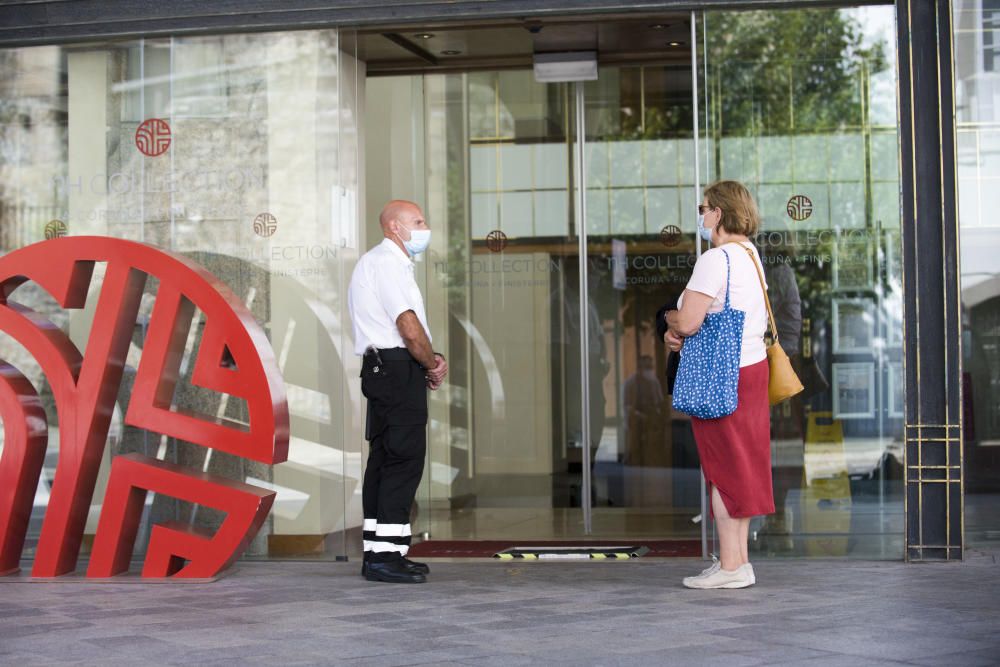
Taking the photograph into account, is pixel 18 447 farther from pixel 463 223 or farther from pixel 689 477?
pixel 689 477

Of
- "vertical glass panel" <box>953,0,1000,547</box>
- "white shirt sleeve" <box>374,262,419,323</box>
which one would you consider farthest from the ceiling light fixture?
"white shirt sleeve" <box>374,262,419,323</box>

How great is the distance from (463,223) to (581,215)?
3.57ft

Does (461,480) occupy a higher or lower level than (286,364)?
lower

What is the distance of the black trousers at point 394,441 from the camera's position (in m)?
6.05

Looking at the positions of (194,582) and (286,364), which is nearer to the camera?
(194,582)

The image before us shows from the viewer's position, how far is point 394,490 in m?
6.04

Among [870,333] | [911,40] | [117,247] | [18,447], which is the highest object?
[911,40]

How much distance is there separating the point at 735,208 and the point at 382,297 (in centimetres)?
159

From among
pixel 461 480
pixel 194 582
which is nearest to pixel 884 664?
pixel 194 582

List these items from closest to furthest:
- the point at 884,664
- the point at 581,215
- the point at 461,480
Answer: the point at 884,664 → the point at 581,215 → the point at 461,480

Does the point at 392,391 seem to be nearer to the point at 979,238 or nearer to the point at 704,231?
the point at 704,231

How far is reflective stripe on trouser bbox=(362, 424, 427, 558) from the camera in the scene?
6.04 metres

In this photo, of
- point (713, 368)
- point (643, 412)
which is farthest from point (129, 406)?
point (643, 412)

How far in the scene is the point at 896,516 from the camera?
6.64 meters
